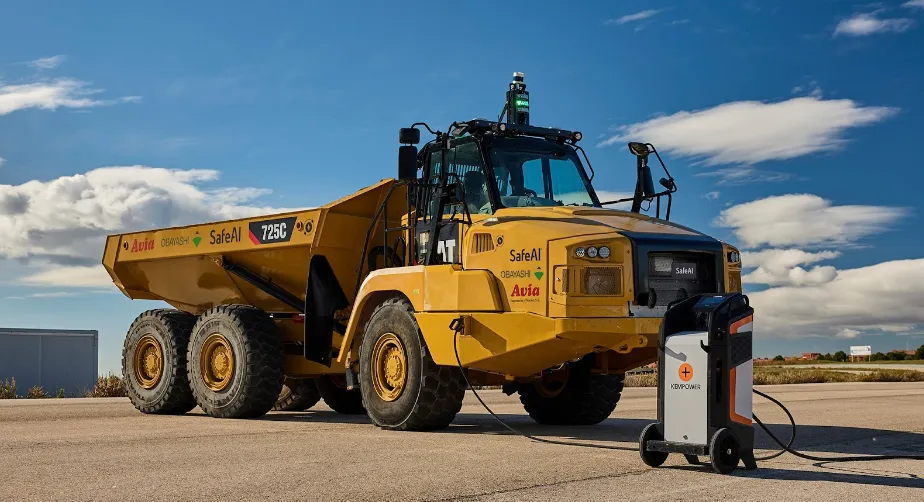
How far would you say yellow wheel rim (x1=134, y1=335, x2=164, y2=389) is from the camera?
15.5 m

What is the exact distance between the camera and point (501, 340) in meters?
10.2

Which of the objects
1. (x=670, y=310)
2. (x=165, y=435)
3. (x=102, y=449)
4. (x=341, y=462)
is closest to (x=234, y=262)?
(x=165, y=435)

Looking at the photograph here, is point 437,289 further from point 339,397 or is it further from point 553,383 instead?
point 339,397

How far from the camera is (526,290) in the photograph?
32.6 ft

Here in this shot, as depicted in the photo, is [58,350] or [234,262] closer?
[234,262]

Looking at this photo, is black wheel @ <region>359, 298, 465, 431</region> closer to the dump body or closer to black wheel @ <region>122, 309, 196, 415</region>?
the dump body

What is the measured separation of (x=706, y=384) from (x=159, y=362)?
9984mm

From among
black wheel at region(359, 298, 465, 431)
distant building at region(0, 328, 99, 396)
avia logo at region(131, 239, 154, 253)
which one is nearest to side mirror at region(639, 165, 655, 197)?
black wheel at region(359, 298, 465, 431)

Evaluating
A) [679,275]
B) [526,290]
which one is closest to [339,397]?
[526,290]

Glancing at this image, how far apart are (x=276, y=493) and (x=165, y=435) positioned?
4.74 meters

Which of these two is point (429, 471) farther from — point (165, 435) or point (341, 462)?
point (165, 435)

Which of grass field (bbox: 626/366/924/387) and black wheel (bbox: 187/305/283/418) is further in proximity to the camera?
grass field (bbox: 626/366/924/387)

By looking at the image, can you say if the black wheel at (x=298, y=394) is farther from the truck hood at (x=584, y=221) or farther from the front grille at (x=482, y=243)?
the truck hood at (x=584, y=221)

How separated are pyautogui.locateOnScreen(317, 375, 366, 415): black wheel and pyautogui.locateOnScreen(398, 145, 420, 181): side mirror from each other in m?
5.20
